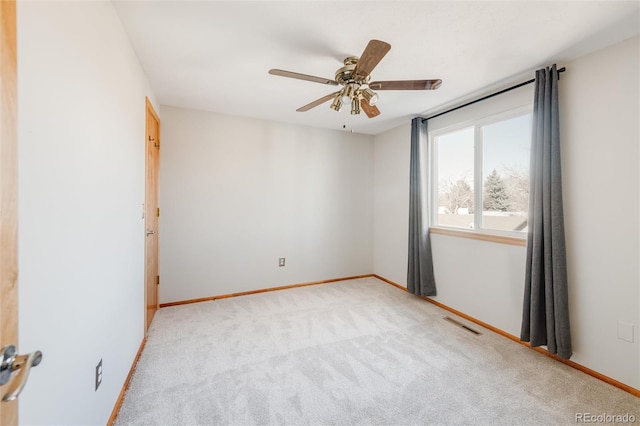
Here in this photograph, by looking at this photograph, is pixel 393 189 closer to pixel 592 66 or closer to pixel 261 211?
pixel 261 211

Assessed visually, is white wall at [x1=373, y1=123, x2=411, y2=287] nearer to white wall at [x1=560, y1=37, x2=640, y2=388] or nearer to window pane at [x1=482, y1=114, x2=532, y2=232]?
window pane at [x1=482, y1=114, x2=532, y2=232]

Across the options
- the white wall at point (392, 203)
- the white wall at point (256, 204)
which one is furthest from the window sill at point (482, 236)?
the white wall at point (256, 204)

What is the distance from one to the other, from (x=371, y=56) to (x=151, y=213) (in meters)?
2.60

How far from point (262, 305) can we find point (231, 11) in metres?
2.94

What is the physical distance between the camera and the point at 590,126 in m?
2.02

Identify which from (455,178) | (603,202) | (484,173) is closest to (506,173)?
(484,173)

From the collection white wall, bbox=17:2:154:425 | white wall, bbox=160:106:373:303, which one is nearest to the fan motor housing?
white wall, bbox=17:2:154:425

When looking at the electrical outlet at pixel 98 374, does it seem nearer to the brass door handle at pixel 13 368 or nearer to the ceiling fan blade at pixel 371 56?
the brass door handle at pixel 13 368

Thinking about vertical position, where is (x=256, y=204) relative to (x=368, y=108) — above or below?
below

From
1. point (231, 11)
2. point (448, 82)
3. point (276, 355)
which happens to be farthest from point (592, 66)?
point (276, 355)

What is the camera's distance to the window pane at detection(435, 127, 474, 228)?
3055 millimetres

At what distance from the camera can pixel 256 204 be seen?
3.74m

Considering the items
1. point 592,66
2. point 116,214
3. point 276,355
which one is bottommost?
point 276,355

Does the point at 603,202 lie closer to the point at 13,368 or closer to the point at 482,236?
the point at 482,236
